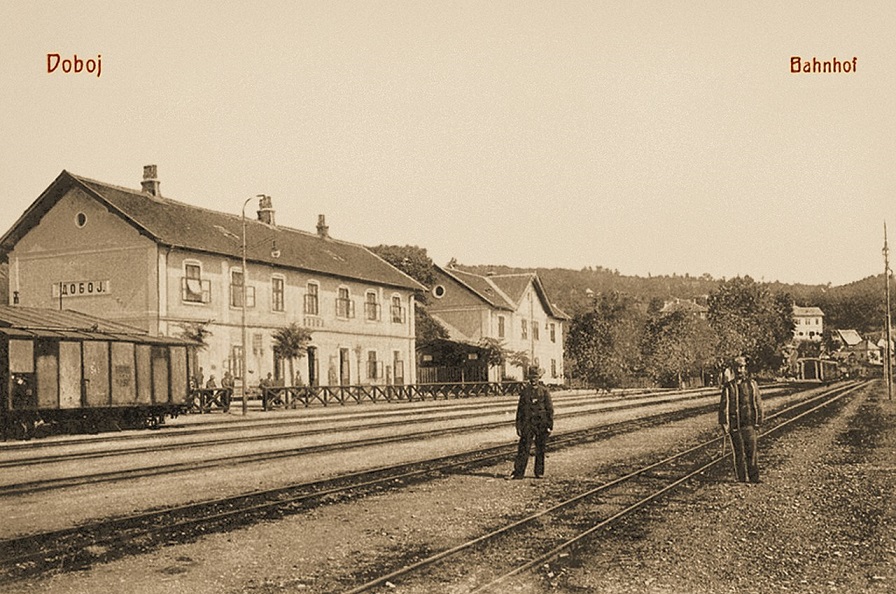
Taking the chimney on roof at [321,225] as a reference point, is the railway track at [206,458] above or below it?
below

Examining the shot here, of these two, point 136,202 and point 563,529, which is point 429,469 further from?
point 136,202

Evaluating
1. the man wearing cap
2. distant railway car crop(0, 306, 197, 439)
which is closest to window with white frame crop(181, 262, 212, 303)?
distant railway car crop(0, 306, 197, 439)

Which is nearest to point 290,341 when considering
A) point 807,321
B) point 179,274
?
point 179,274

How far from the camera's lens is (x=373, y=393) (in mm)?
37781

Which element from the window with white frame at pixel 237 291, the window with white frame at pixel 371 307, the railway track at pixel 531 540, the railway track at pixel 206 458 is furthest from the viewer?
the window with white frame at pixel 371 307

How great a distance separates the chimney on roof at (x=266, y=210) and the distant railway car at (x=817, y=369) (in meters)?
59.1

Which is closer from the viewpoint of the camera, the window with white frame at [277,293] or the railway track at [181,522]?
the railway track at [181,522]

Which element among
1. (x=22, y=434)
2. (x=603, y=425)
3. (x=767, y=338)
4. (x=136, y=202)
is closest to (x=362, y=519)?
(x=22, y=434)

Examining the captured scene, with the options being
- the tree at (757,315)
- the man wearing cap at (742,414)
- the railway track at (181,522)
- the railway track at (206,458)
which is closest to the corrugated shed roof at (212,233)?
the railway track at (206,458)

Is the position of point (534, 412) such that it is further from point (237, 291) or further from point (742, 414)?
→ point (237, 291)

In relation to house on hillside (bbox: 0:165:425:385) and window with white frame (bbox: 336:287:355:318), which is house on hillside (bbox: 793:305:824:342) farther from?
house on hillside (bbox: 0:165:425:385)

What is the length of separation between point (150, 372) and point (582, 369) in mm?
40142

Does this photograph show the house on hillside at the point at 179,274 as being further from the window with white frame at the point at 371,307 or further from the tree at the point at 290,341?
the window with white frame at the point at 371,307

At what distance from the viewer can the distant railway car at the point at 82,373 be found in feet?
63.9
